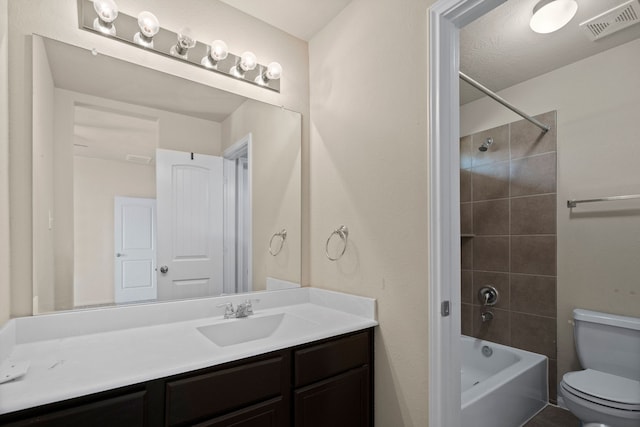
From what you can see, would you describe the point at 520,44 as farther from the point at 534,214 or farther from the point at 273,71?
the point at 273,71

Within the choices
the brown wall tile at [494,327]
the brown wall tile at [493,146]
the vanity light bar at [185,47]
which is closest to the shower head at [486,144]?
the brown wall tile at [493,146]

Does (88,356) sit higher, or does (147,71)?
(147,71)

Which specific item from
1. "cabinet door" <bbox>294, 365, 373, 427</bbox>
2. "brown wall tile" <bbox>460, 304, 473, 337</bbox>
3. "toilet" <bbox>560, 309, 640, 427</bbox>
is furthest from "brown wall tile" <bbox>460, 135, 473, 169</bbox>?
"cabinet door" <bbox>294, 365, 373, 427</bbox>

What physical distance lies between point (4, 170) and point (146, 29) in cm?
81

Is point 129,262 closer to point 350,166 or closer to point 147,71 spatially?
point 147,71

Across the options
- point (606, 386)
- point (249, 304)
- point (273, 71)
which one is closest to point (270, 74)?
point (273, 71)

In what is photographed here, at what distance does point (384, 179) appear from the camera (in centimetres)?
153

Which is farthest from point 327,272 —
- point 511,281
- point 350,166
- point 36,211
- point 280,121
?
point 511,281

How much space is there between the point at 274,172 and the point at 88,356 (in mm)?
1243

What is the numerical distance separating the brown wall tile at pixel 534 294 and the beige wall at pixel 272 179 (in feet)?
5.82

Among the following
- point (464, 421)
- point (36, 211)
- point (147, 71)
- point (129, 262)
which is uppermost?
point (147, 71)

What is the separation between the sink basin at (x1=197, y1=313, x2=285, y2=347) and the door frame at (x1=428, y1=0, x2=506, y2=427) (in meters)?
0.77

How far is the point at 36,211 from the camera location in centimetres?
121

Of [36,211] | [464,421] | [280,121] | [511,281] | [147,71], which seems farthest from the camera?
[511,281]
